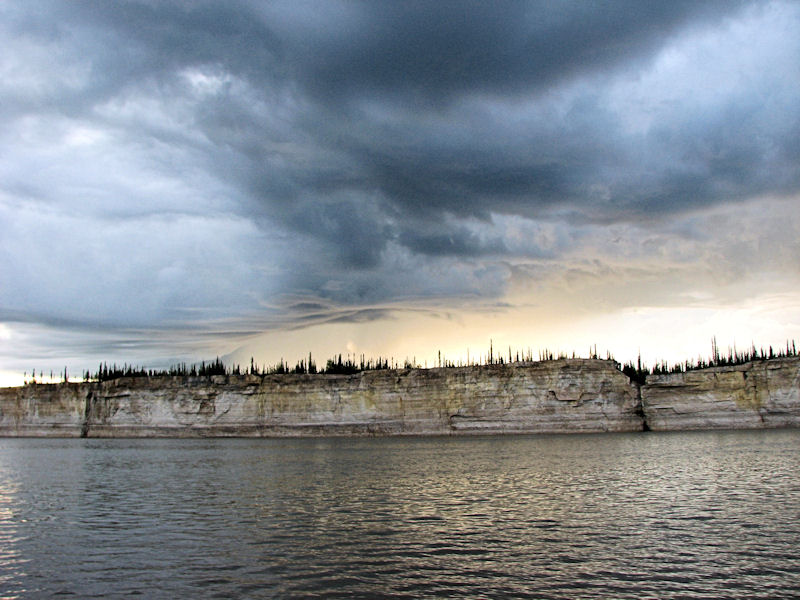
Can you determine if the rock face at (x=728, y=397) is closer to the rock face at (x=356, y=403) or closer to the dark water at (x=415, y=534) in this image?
the rock face at (x=356, y=403)

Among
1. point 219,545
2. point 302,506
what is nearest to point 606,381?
point 302,506

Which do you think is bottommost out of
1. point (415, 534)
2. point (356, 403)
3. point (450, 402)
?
point (415, 534)

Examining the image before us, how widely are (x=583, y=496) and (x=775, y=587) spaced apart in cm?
766

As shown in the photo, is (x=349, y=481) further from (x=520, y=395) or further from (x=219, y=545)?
(x=520, y=395)

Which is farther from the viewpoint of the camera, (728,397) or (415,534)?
(728,397)

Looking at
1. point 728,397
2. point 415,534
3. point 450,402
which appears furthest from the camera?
point 450,402

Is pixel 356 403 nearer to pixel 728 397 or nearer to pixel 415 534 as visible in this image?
pixel 728 397

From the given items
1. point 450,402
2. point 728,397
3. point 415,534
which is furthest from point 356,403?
point 415,534

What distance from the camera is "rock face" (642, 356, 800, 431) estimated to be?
160 ft

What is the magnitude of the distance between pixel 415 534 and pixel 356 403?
1847 inches

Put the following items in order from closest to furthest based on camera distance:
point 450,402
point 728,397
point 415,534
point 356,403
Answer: point 415,534
point 728,397
point 450,402
point 356,403

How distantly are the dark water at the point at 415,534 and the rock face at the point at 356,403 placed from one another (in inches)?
1178

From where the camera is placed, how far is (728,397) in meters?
50.1

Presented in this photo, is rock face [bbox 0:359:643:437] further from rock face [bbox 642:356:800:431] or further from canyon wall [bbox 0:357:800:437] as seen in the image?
rock face [bbox 642:356:800:431]
